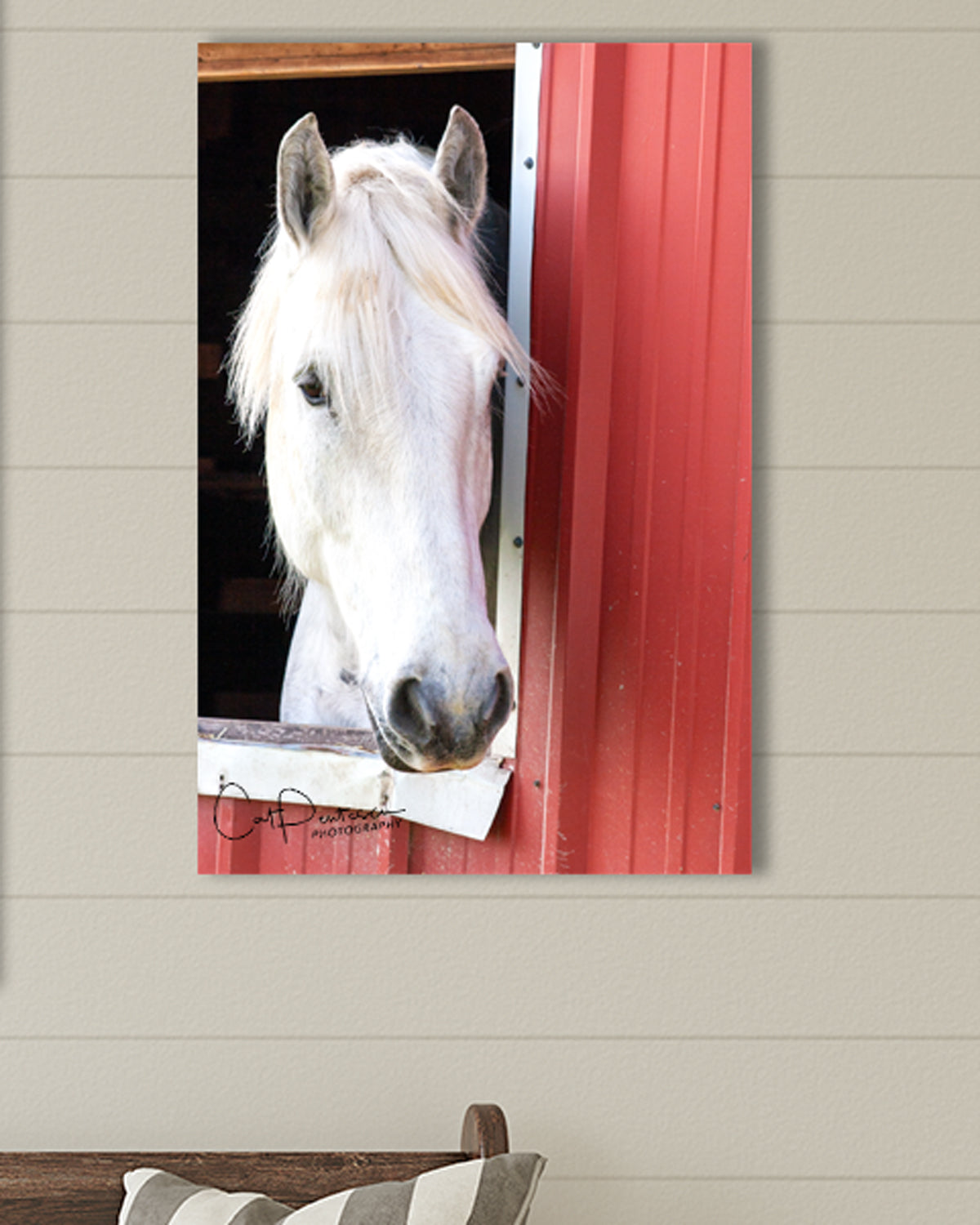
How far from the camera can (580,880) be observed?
3.89 ft

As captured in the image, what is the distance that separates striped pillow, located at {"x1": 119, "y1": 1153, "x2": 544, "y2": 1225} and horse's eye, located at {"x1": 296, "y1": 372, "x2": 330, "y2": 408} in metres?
0.70

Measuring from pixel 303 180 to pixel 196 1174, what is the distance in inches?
37.6

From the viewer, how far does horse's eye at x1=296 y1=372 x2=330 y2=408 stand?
1.13 meters

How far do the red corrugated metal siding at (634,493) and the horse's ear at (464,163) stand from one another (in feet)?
0.20

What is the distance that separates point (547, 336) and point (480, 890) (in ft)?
1.86

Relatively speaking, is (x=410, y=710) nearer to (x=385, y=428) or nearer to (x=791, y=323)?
(x=385, y=428)

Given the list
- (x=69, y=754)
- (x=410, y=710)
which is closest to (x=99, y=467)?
(x=69, y=754)

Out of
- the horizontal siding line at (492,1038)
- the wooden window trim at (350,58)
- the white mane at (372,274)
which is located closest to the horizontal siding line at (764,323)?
the white mane at (372,274)

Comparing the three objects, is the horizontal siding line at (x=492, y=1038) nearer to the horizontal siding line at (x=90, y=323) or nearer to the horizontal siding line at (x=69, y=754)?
the horizontal siding line at (x=69, y=754)

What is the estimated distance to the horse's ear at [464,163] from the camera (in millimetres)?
1138

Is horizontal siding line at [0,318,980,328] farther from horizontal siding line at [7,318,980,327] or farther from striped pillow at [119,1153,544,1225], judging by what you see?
striped pillow at [119,1153,544,1225]

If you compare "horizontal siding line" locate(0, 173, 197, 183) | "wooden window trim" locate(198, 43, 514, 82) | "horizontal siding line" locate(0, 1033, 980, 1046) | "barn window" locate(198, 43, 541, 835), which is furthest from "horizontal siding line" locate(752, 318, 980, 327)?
"horizontal siding line" locate(0, 1033, 980, 1046)

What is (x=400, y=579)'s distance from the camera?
3.67 feet

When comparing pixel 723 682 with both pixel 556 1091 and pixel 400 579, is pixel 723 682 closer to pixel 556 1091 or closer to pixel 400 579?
pixel 400 579
